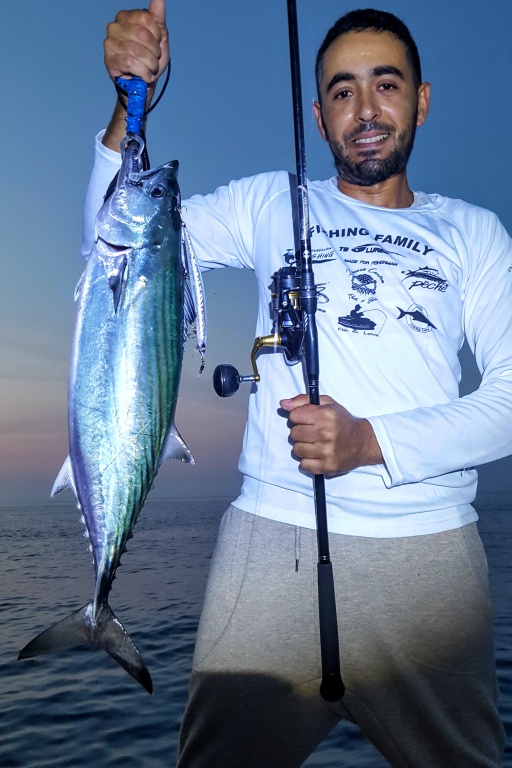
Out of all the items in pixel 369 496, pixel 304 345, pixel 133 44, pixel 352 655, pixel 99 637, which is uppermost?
pixel 133 44

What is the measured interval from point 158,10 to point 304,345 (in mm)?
1133

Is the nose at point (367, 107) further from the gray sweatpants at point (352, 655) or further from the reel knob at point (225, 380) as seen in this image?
the gray sweatpants at point (352, 655)

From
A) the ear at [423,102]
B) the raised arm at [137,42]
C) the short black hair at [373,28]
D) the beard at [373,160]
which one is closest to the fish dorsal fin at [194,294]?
the raised arm at [137,42]

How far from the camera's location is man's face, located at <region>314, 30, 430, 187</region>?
2.70m

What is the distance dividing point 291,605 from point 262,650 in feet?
0.59

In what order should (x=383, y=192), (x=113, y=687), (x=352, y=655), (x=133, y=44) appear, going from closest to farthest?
(x=133, y=44)
(x=352, y=655)
(x=383, y=192)
(x=113, y=687)

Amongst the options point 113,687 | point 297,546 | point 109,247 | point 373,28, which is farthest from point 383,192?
point 113,687

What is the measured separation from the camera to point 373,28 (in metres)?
2.77

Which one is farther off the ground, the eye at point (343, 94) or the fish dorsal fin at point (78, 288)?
the eye at point (343, 94)

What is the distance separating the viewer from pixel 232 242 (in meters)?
2.80

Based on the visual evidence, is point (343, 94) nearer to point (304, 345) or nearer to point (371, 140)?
point (371, 140)

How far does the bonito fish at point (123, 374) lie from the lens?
6.03 ft

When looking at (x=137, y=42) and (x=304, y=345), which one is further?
(x=304, y=345)

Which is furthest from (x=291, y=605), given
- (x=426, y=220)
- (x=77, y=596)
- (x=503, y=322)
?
(x=77, y=596)
